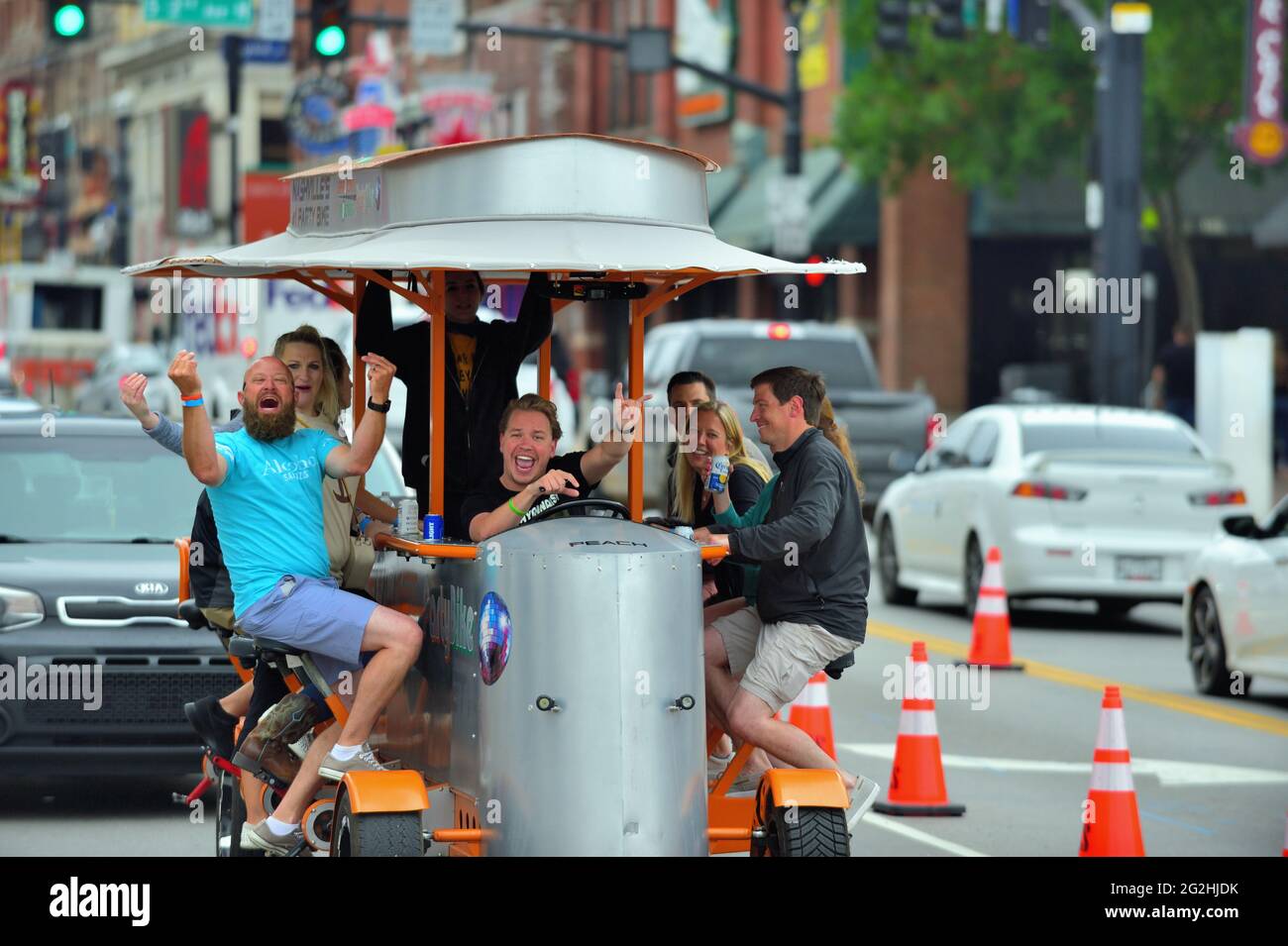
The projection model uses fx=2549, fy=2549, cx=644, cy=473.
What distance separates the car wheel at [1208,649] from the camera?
14750 mm

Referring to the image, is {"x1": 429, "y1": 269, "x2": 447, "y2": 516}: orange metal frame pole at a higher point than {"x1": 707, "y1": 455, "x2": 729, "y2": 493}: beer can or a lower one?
higher

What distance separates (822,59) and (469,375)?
3652 cm

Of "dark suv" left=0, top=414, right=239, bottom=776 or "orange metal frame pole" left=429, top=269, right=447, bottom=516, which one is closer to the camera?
"orange metal frame pole" left=429, top=269, right=447, bottom=516

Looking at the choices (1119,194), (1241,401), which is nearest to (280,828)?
(1241,401)

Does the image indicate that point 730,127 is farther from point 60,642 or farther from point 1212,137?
point 60,642

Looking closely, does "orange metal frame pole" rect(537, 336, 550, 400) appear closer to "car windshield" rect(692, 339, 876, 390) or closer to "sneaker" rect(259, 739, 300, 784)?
"sneaker" rect(259, 739, 300, 784)

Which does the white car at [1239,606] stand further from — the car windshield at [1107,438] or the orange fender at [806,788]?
the orange fender at [806,788]

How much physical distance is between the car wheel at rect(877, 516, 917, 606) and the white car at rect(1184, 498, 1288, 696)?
16.7ft

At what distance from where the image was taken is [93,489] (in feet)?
37.2

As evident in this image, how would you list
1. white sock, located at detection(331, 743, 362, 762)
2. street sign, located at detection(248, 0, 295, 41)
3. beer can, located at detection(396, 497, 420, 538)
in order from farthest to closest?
street sign, located at detection(248, 0, 295, 41) < beer can, located at detection(396, 497, 420, 538) < white sock, located at detection(331, 743, 362, 762)

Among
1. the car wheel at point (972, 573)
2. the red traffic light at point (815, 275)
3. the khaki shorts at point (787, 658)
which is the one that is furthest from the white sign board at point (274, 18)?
the khaki shorts at point (787, 658)

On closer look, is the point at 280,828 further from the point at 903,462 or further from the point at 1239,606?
the point at 903,462

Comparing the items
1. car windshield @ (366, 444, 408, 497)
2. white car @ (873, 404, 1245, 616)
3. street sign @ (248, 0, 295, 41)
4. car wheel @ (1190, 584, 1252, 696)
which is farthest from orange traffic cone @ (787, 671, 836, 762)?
street sign @ (248, 0, 295, 41)

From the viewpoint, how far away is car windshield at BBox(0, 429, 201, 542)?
1109cm
